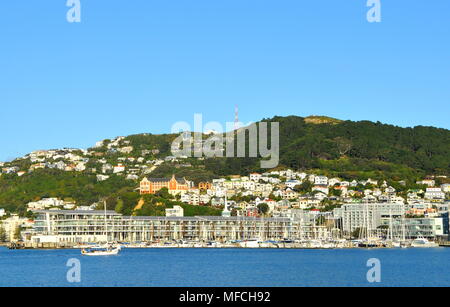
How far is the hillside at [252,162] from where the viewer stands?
146375mm

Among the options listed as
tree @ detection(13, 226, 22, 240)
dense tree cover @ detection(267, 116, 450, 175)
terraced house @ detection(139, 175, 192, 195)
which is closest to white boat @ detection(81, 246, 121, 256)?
tree @ detection(13, 226, 22, 240)

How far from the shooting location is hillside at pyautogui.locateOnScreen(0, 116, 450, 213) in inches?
5763

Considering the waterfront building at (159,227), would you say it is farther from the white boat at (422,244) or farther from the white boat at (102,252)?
the white boat at (102,252)

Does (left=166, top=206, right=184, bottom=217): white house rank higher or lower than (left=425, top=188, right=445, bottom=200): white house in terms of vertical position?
lower

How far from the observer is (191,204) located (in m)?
131

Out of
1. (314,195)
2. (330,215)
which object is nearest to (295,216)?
(330,215)

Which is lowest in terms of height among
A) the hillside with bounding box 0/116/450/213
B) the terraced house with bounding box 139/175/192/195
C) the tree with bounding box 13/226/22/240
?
the tree with bounding box 13/226/22/240

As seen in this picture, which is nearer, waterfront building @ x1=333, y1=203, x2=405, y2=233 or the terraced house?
waterfront building @ x1=333, y1=203, x2=405, y2=233

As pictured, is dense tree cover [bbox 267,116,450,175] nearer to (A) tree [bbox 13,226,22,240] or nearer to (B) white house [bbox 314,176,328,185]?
(B) white house [bbox 314,176,328,185]

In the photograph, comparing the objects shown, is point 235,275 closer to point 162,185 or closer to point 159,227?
point 159,227
